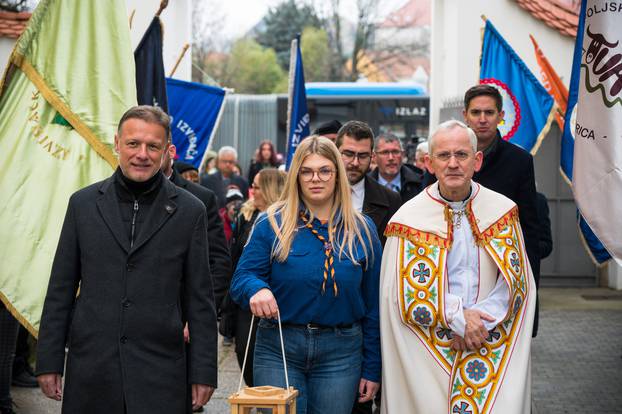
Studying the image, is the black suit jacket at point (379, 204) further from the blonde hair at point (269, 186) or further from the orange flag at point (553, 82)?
the orange flag at point (553, 82)

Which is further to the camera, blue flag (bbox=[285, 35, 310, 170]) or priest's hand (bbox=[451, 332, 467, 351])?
blue flag (bbox=[285, 35, 310, 170])

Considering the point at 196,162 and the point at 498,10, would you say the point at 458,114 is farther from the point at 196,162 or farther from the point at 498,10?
Answer: the point at 196,162

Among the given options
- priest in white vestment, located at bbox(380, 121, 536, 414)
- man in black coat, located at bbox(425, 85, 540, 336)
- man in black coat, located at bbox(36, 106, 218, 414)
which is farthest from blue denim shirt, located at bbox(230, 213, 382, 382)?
man in black coat, located at bbox(425, 85, 540, 336)

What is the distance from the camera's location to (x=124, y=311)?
3.82 meters

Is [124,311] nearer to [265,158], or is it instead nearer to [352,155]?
[352,155]

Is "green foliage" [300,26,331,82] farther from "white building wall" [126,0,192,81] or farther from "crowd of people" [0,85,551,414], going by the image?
"crowd of people" [0,85,551,414]

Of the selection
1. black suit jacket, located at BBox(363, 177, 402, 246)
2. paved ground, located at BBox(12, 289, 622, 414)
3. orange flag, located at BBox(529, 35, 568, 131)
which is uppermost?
orange flag, located at BBox(529, 35, 568, 131)

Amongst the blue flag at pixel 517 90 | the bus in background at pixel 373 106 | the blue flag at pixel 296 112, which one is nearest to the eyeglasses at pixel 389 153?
the blue flag at pixel 296 112

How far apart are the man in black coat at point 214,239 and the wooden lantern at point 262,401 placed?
1.90m

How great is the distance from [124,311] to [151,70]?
4299 mm

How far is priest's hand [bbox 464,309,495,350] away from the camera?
13.4ft

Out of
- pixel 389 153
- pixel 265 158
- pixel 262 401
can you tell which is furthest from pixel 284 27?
pixel 262 401

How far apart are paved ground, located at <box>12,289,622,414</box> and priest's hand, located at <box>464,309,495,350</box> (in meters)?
3.48

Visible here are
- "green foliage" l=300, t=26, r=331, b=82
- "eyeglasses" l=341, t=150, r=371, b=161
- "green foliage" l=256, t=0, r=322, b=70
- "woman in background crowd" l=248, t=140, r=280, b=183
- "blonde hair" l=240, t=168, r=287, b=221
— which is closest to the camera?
"eyeglasses" l=341, t=150, r=371, b=161
